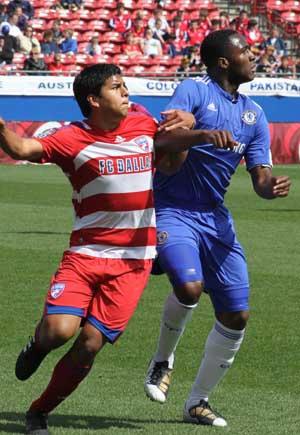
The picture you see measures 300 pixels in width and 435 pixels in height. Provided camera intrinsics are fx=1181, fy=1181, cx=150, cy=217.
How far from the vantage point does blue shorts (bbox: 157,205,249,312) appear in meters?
6.98

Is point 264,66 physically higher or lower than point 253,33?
lower

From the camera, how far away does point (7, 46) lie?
3175 cm

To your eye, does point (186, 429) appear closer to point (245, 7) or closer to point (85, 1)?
point (85, 1)

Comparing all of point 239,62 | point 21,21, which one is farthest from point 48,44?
point 239,62

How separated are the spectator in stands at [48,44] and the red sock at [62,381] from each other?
27368 millimetres

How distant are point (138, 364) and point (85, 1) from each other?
29581mm

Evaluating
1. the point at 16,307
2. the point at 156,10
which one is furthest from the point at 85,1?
the point at 16,307

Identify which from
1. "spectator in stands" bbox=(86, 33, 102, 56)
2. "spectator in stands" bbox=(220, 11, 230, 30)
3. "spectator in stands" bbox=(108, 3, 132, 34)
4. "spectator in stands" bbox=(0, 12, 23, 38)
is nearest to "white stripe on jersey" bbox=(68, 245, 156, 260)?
"spectator in stands" bbox=(0, 12, 23, 38)

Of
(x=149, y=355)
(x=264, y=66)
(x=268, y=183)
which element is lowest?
(x=264, y=66)

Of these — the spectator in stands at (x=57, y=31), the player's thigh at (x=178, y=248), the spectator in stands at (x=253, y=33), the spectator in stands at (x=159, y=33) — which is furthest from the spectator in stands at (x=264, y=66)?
the player's thigh at (x=178, y=248)

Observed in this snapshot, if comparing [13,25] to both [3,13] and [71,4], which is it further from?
[71,4]

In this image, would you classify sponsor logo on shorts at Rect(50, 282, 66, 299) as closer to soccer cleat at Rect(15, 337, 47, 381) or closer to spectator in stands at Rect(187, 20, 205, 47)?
soccer cleat at Rect(15, 337, 47, 381)

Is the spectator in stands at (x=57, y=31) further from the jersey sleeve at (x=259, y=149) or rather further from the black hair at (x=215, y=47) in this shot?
the jersey sleeve at (x=259, y=149)

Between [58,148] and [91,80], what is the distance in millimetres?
452
